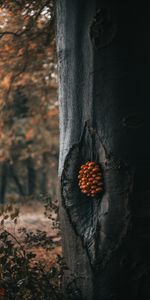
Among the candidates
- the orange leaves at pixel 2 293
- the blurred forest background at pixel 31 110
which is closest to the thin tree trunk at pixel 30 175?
the blurred forest background at pixel 31 110

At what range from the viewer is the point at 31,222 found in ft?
41.9

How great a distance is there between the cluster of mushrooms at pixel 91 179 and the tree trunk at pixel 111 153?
0.25 feet

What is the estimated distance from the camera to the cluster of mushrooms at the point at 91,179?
488cm

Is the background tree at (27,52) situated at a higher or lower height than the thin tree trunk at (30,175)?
higher

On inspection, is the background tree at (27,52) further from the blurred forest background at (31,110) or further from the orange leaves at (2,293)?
the orange leaves at (2,293)

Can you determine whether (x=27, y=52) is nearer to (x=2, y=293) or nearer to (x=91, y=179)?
(x=91, y=179)

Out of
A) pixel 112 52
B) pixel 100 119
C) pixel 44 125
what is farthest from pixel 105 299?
pixel 44 125

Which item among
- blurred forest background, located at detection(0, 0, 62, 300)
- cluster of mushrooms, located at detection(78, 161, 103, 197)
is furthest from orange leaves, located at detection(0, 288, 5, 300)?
cluster of mushrooms, located at detection(78, 161, 103, 197)

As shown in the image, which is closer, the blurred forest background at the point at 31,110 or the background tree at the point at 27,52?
the blurred forest background at the point at 31,110

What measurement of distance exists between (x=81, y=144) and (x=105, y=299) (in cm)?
163

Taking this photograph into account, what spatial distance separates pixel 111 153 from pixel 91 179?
345 mm

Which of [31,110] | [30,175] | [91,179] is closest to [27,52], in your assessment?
[31,110]

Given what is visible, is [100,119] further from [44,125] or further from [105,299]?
[44,125]

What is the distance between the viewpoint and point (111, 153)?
4840 millimetres
